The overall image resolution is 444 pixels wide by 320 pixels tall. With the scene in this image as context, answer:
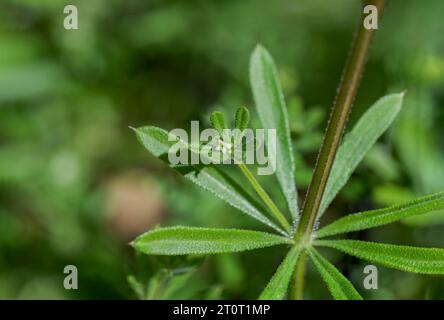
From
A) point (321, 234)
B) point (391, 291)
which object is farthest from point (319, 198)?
point (391, 291)

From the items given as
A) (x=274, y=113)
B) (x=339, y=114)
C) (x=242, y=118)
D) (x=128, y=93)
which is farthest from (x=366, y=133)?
(x=128, y=93)

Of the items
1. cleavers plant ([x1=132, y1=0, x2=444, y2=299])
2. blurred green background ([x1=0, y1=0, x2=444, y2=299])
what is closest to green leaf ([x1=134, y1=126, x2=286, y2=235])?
cleavers plant ([x1=132, y1=0, x2=444, y2=299])

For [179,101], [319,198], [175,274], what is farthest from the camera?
[179,101]

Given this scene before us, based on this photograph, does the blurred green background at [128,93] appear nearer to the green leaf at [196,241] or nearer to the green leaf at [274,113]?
the green leaf at [274,113]

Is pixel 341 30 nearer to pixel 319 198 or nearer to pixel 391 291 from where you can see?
pixel 391 291

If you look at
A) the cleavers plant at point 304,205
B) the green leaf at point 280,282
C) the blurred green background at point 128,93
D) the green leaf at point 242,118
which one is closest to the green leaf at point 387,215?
the cleavers plant at point 304,205

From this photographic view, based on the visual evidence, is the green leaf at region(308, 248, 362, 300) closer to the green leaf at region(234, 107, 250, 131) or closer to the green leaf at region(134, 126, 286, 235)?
the green leaf at region(134, 126, 286, 235)

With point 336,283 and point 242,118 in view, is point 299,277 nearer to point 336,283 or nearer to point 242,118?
point 336,283

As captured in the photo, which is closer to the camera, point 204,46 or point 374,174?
point 374,174
